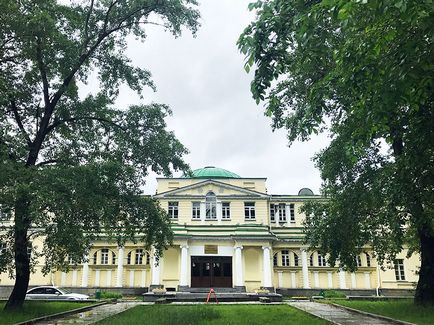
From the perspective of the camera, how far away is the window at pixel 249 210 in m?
38.6

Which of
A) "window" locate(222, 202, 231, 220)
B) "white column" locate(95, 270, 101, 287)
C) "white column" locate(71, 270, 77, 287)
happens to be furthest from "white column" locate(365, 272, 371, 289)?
"white column" locate(71, 270, 77, 287)

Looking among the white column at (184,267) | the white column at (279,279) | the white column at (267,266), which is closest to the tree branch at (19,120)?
the white column at (184,267)

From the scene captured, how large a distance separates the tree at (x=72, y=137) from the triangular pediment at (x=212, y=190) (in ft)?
63.7

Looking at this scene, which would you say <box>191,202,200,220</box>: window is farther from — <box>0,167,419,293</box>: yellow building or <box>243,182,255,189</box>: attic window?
<box>243,182,255,189</box>: attic window

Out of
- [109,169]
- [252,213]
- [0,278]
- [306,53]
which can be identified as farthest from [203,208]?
[306,53]

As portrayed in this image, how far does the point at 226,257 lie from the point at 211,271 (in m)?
1.70

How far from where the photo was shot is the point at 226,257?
117 ft

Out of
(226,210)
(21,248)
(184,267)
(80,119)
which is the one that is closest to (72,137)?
(80,119)

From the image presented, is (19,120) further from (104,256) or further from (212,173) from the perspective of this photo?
(212,173)

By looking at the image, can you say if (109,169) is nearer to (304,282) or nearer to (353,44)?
(353,44)

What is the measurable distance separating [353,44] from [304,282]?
32369mm

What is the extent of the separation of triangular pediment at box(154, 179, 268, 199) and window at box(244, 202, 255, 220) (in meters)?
0.83

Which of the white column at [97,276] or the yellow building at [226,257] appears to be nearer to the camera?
the yellow building at [226,257]

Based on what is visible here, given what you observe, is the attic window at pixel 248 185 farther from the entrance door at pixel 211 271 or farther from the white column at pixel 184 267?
the white column at pixel 184 267
